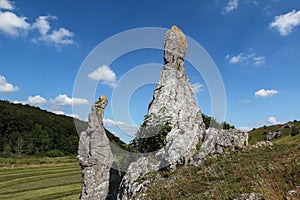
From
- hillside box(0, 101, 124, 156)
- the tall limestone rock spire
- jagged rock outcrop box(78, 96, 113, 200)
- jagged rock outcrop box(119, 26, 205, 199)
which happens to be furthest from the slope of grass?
hillside box(0, 101, 124, 156)

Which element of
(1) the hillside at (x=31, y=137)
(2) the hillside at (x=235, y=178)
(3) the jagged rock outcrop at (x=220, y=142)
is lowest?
(2) the hillside at (x=235, y=178)

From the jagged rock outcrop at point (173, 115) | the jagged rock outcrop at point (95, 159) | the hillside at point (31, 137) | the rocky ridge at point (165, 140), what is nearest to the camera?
the jagged rock outcrop at point (173, 115)

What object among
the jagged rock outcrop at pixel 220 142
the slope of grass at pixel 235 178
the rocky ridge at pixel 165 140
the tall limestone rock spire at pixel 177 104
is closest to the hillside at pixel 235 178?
the slope of grass at pixel 235 178

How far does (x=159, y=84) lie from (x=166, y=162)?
6.29 m

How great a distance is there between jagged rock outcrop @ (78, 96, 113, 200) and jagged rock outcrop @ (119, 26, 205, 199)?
241cm

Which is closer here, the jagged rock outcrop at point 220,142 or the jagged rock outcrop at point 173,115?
the jagged rock outcrop at point 173,115

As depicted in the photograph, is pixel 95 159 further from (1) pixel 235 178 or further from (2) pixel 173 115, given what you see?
(1) pixel 235 178

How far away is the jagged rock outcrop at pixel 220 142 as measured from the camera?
14.8 m

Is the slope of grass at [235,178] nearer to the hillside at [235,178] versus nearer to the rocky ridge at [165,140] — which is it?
the hillside at [235,178]

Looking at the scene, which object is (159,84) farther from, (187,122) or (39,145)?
(39,145)

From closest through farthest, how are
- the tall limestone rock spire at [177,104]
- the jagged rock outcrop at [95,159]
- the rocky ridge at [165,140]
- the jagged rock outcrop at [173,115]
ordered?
the jagged rock outcrop at [173,115]
the rocky ridge at [165,140]
the tall limestone rock spire at [177,104]
the jagged rock outcrop at [95,159]

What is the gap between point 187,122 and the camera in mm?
17062

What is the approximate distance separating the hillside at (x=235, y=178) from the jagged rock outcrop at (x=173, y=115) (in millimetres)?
928

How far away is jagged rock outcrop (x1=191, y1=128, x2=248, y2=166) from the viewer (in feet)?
48.5
